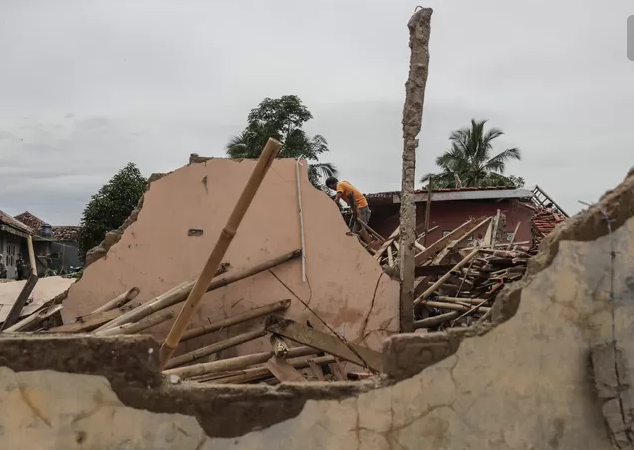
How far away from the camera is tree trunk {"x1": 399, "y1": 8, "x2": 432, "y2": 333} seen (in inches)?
241

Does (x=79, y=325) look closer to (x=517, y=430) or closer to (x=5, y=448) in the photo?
(x=5, y=448)

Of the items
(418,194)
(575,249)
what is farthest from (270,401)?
(418,194)

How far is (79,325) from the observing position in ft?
17.7

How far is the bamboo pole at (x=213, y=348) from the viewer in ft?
17.6

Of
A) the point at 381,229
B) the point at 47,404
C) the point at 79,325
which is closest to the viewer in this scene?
the point at 47,404

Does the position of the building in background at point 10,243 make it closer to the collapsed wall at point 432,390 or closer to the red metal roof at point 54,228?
the red metal roof at point 54,228

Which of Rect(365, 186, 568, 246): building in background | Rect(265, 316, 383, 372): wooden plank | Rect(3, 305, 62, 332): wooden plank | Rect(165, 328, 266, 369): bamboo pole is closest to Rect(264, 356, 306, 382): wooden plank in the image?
Rect(265, 316, 383, 372): wooden plank

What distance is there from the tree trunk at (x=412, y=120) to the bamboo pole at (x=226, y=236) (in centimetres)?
338

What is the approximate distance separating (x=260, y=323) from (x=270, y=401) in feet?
10.2

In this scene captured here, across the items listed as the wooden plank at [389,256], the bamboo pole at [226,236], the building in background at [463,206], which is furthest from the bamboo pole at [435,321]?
the building in background at [463,206]

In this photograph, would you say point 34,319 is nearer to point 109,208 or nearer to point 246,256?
point 246,256

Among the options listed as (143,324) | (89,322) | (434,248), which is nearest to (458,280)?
(434,248)

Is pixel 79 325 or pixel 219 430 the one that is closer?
pixel 219 430

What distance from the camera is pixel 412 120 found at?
6.23 metres
